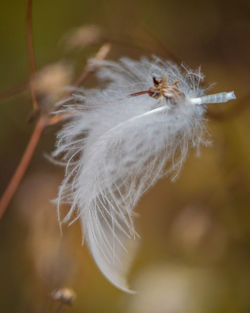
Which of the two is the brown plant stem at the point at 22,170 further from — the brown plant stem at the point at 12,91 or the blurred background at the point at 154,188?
the brown plant stem at the point at 12,91

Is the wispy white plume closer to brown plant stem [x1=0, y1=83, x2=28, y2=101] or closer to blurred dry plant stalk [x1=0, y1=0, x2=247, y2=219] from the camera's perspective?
blurred dry plant stalk [x1=0, y1=0, x2=247, y2=219]

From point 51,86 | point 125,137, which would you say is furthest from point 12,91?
point 125,137

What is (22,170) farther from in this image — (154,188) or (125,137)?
(154,188)

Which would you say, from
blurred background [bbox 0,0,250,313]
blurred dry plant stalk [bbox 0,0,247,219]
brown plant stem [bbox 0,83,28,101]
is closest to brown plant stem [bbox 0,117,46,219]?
blurred dry plant stalk [bbox 0,0,247,219]

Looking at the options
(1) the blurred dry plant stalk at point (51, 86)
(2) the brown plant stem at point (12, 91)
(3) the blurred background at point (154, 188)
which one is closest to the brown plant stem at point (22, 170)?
(1) the blurred dry plant stalk at point (51, 86)

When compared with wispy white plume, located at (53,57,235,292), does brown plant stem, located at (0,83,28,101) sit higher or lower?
higher

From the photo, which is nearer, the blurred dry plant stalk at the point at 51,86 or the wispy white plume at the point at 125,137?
the wispy white plume at the point at 125,137
